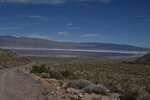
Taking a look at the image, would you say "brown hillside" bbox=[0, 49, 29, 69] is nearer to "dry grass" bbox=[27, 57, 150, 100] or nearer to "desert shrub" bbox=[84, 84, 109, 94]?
"dry grass" bbox=[27, 57, 150, 100]

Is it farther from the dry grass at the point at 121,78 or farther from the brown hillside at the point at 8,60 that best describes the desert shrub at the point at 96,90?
the brown hillside at the point at 8,60

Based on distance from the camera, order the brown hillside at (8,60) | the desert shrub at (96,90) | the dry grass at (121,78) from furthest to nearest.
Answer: the brown hillside at (8,60) → the desert shrub at (96,90) → the dry grass at (121,78)

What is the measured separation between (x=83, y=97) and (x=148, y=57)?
2223 inches

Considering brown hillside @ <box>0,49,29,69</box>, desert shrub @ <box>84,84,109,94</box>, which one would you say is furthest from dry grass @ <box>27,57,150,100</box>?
brown hillside @ <box>0,49,29,69</box>

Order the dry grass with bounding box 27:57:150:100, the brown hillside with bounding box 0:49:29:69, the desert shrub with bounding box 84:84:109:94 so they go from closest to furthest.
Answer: the dry grass with bounding box 27:57:150:100 < the desert shrub with bounding box 84:84:109:94 < the brown hillside with bounding box 0:49:29:69

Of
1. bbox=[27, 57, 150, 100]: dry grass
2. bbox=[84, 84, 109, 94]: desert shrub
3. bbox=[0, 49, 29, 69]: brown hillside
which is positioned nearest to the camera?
bbox=[27, 57, 150, 100]: dry grass

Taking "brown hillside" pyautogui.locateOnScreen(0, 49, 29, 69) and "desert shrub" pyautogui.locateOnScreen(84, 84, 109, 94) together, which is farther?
"brown hillside" pyautogui.locateOnScreen(0, 49, 29, 69)

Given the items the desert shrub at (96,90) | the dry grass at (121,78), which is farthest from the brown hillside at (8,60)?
the desert shrub at (96,90)

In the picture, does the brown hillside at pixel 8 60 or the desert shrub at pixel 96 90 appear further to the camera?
the brown hillside at pixel 8 60

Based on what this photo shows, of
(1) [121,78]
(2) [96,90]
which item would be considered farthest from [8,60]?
(2) [96,90]

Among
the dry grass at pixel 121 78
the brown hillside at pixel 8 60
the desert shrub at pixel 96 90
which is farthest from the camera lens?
the brown hillside at pixel 8 60

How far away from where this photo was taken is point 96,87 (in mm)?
10469

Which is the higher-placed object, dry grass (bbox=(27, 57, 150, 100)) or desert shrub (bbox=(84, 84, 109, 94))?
desert shrub (bbox=(84, 84, 109, 94))

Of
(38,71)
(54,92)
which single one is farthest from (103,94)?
(38,71)
